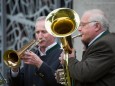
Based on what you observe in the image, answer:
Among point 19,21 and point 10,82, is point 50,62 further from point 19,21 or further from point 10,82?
point 19,21

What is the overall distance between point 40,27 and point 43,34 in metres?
0.10

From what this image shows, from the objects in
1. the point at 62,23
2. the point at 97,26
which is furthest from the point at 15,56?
the point at 97,26

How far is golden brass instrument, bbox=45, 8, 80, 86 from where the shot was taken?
14.3 feet

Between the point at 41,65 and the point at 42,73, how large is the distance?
8 centimetres

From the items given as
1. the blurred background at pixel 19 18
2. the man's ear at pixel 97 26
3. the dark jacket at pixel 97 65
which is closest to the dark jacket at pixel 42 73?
the dark jacket at pixel 97 65

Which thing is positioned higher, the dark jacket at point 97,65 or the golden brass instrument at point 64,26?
the golden brass instrument at point 64,26

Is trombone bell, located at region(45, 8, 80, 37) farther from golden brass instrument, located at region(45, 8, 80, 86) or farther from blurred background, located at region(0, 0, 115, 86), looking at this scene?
blurred background, located at region(0, 0, 115, 86)

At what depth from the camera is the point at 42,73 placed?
4.72m

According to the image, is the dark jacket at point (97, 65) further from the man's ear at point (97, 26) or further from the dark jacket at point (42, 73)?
the dark jacket at point (42, 73)

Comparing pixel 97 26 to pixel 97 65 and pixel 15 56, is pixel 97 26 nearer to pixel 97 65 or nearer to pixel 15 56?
pixel 97 65

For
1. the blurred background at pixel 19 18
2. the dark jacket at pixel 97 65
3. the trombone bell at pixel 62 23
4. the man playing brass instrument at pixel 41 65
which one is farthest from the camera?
the blurred background at pixel 19 18

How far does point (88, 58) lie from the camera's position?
166 inches

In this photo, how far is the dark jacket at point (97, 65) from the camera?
163 inches

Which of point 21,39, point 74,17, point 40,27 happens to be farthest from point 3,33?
point 74,17
